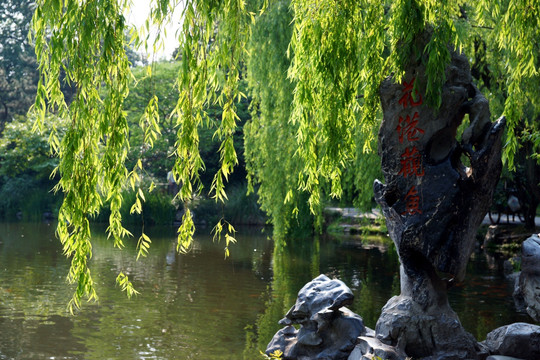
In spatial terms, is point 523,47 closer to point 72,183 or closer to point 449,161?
point 449,161

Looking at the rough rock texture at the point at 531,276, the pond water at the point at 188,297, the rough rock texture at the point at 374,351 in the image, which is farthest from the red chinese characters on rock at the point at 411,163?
the pond water at the point at 188,297

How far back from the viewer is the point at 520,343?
570 centimetres

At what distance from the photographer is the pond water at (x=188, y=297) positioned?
22.1 ft

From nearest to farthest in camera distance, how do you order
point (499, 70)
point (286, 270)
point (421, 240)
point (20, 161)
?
point (421, 240), point (499, 70), point (286, 270), point (20, 161)

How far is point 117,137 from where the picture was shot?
3594mm

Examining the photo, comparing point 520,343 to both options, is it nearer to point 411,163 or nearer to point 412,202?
point 412,202

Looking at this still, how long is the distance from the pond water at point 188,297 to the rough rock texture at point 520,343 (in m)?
1.40

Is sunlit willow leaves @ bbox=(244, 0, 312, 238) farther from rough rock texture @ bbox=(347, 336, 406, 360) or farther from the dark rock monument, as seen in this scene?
rough rock texture @ bbox=(347, 336, 406, 360)

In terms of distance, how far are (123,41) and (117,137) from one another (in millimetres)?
541

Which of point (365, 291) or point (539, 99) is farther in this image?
point (365, 291)

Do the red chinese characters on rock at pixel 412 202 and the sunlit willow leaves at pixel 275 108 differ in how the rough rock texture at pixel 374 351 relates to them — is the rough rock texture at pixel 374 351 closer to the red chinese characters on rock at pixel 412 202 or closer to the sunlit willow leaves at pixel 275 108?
the red chinese characters on rock at pixel 412 202

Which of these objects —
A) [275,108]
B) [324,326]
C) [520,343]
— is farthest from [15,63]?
[520,343]

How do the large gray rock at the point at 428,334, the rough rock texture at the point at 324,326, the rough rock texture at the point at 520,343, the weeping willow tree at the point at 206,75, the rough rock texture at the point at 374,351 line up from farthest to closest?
the rough rock texture at the point at 324,326 → the rough rock texture at the point at 520,343 → the large gray rock at the point at 428,334 → the rough rock texture at the point at 374,351 → the weeping willow tree at the point at 206,75

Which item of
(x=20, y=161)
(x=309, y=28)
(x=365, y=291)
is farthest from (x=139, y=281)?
(x=20, y=161)
